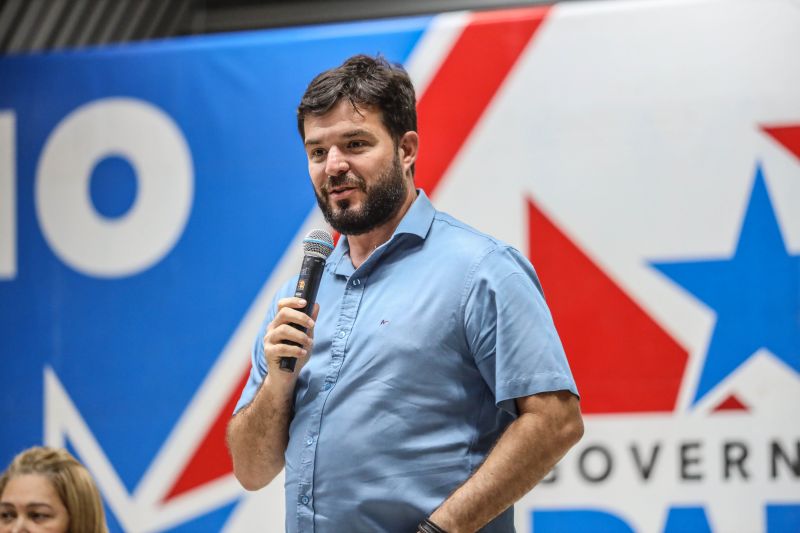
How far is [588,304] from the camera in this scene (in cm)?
345

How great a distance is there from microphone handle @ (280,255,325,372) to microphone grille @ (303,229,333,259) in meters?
0.02

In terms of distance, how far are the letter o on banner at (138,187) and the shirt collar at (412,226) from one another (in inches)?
77.8

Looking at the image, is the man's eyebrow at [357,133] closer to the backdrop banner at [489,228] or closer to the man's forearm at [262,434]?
the man's forearm at [262,434]

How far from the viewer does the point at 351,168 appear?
1890 millimetres

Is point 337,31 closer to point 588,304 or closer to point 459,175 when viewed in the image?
point 459,175

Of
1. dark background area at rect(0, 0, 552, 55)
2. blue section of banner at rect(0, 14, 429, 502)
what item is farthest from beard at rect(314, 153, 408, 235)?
dark background area at rect(0, 0, 552, 55)

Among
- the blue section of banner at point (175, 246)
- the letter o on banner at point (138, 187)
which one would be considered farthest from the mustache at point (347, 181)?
the letter o on banner at point (138, 187)

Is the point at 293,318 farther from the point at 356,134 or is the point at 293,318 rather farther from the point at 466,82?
the point at 466,82

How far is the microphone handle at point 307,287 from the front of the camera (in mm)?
1773

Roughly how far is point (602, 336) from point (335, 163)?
181 cm

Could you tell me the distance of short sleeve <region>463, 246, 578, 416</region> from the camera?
5.54ft

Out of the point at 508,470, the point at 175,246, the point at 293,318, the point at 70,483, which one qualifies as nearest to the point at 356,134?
the point at 293,318

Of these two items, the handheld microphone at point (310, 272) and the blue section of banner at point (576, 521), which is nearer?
the handheld microphone at point (310, 272)

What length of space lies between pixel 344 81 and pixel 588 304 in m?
1.77
